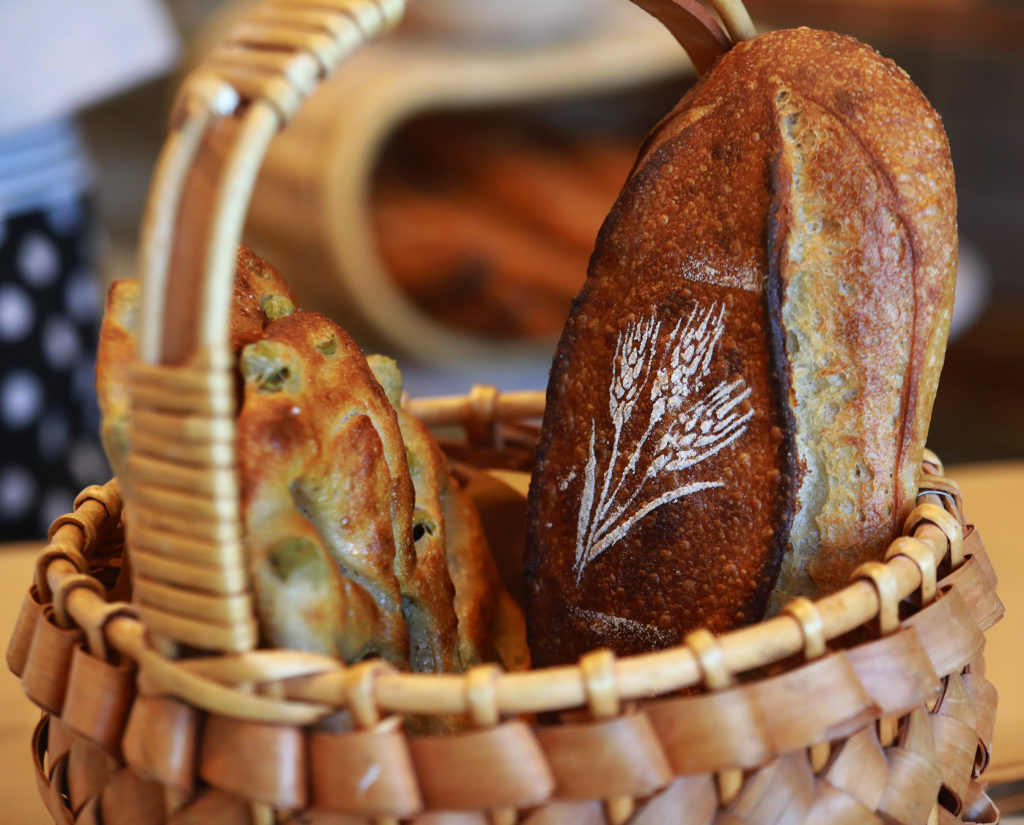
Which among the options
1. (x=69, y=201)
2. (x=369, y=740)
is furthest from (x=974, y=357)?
(x=369, y=740)

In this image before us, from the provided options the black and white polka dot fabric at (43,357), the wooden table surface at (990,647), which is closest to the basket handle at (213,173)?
the wooden table surface at (990,647)

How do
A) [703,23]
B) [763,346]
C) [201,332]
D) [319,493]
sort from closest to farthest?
1. [201,332]
2. [319,493]
3. [763,346]
4. [703,23]

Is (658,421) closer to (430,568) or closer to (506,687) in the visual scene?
(430,568)

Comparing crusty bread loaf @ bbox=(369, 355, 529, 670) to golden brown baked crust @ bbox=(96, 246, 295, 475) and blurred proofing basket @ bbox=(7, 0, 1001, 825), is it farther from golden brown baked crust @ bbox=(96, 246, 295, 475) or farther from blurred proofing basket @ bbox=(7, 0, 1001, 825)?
blurred proofing basket @ bbox=(7, 0, 1001, 825)

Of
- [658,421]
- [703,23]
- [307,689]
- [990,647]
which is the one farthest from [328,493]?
[990,647]

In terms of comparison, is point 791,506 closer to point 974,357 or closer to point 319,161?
point 319,161

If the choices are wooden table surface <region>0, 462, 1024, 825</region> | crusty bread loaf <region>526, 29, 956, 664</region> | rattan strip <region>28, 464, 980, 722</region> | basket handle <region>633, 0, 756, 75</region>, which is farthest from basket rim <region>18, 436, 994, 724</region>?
basket handle <region>633, 0, 756, 75</region>
